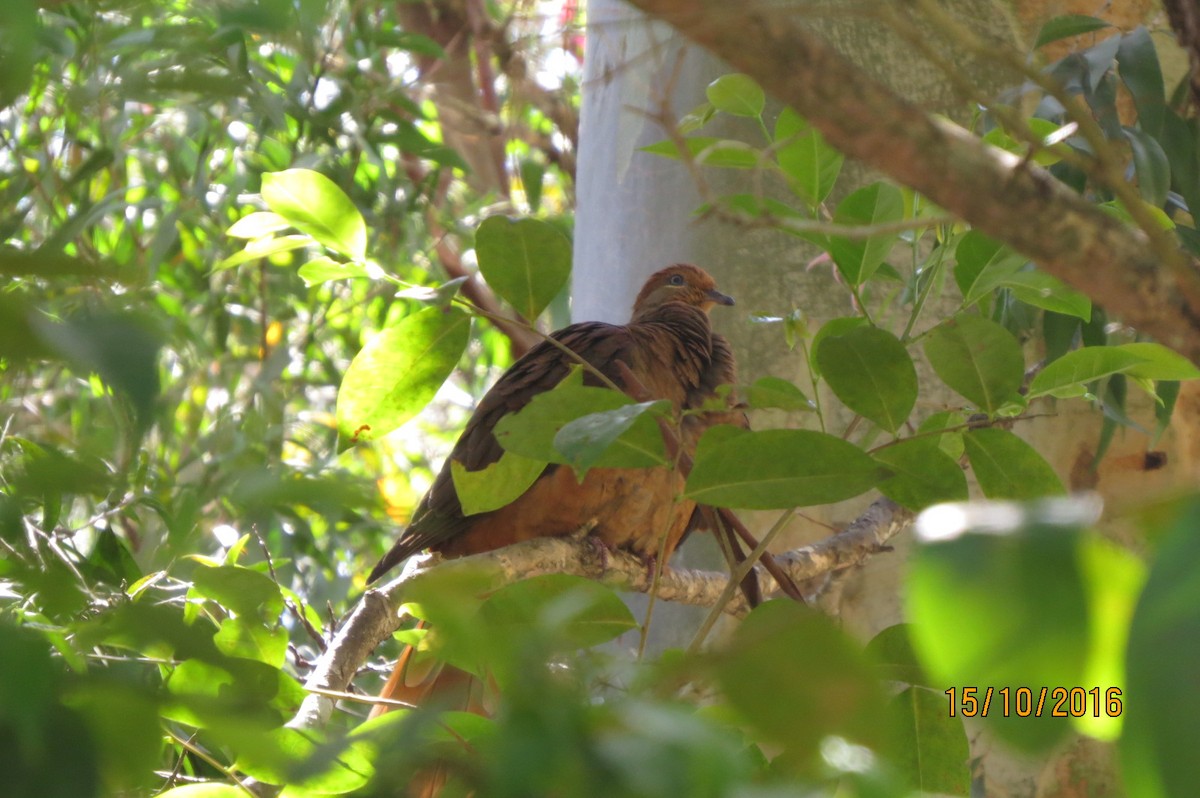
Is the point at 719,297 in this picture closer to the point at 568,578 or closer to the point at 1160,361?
the point at 1160,361

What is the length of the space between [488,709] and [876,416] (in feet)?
2.07

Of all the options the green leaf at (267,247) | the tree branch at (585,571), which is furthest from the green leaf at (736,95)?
the tree branch at (585,571)

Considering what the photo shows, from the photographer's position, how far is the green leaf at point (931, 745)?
1067 millimetres

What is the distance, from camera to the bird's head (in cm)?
234

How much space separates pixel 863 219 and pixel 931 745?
1.82 feet

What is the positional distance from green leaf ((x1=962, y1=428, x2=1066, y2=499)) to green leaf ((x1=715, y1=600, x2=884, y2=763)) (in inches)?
26.2

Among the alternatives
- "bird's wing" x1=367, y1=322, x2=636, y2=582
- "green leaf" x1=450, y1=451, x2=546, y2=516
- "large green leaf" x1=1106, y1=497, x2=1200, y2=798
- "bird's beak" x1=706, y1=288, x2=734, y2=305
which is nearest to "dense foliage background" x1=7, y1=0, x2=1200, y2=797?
"large green leaf" x1=1106, y1=497, x2=1200, y2=798

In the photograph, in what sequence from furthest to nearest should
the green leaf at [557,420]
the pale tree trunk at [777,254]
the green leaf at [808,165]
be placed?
the pale tree trunk at [777,254] < the green leaf at [808,165] < the green leaf at [557,420]

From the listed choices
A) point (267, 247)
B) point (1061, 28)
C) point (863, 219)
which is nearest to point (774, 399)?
point (863, 219)

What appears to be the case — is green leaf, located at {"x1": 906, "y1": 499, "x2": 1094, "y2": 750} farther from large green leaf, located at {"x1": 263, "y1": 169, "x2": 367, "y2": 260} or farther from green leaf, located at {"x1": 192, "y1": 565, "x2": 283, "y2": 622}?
large green leaf, located at {"x1": 263, "y1": 169, "x2": 367, "y2": 260}

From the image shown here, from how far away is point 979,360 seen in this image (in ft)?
3.43

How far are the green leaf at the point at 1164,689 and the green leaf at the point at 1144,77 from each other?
5.49 feet

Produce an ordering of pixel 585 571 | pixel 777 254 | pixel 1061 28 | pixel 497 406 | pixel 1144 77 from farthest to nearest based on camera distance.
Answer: pixel 777 254
pixel 497 406
pixel 585 571
pixel 1144 77
pixel 1061 28

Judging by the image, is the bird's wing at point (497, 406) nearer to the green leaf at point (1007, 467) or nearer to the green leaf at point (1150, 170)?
the green leaf at point (1150, 170)
